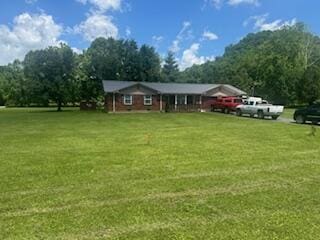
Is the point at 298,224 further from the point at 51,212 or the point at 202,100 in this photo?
the point at 202,100

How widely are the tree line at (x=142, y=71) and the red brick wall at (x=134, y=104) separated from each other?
36.8 ft

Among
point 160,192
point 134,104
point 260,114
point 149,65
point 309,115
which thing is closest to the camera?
point 160,192

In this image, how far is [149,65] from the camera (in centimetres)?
6750

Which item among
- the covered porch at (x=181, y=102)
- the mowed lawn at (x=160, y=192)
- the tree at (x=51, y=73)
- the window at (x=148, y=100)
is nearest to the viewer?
the mowed lawn at (x=160, y=192)

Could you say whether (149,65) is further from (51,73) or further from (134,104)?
(134,104)

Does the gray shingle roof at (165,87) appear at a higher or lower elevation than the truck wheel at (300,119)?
higher

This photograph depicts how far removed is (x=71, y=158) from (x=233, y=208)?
648 centimetres

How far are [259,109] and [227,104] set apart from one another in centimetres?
897

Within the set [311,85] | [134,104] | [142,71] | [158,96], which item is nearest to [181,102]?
[158,96]

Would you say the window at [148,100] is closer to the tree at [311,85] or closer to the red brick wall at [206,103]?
the red brick wall at [206,103]

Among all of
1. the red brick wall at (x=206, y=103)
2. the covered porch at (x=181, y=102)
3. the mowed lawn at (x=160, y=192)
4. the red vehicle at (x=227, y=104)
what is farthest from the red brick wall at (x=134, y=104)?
the mowed lawn at (x=160, y=192)

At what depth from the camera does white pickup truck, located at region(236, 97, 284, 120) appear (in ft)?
105

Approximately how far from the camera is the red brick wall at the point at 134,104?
4447cm

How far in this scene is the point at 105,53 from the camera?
68.1 m
